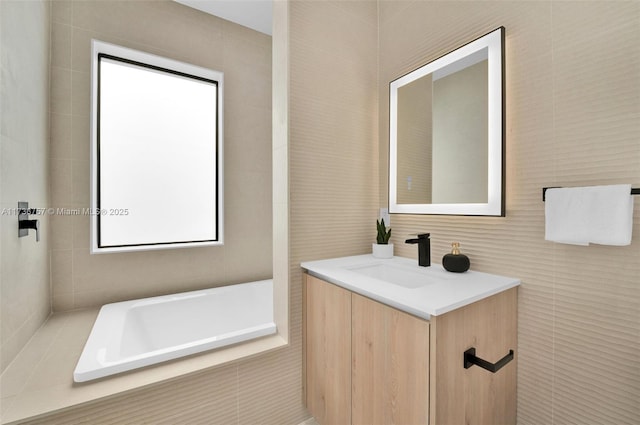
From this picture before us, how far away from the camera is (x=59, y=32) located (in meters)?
1.74

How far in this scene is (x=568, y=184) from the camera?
3.31ft

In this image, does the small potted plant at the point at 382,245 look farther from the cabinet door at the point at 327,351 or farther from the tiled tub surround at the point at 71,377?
the tiled tub surround at the point at 71,377

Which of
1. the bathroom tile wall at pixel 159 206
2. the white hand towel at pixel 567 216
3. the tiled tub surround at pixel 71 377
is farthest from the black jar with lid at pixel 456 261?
the bathroom tile wall at pixel 159 206

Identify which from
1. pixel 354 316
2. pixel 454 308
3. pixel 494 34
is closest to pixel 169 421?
pixel 354 316

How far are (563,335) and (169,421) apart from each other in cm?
155

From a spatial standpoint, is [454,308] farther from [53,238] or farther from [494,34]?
[53,238]

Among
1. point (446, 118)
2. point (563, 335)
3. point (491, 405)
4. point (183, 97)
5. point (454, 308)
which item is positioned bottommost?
point (491, 405)

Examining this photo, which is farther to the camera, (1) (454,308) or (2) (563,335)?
(2) (563,335)

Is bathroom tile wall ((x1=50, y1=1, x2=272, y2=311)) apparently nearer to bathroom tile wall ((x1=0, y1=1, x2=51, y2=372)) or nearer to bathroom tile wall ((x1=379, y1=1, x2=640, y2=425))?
bathroom tile wall ((x1=0, y1=1, x2=51, y2=372))

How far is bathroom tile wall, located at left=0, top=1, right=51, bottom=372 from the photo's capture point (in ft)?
3.76

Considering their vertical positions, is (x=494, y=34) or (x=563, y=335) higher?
(x=494, y=34)

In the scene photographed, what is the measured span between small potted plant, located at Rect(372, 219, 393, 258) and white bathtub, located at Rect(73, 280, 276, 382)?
0.71 meters

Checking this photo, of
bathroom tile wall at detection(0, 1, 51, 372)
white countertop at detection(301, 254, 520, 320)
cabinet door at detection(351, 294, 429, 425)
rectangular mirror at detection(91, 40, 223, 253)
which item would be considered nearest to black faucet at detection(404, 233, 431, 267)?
white countertop at detection(301, 254, 520, 320)

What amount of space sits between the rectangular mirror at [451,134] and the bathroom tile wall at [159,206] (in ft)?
4.26
